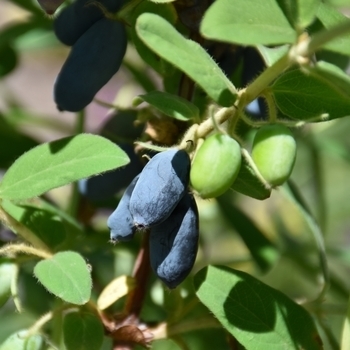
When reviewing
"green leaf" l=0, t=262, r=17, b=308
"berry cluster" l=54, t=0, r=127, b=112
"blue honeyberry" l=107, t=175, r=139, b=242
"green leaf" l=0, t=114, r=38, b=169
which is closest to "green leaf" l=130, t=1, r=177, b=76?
"berry cluster" l=54, t=0, r=127, b=112

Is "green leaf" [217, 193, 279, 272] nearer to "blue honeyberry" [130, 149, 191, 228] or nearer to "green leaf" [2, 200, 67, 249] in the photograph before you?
"green leaf" [2, 200, 67, 249]

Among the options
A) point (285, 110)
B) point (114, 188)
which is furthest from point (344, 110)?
point (114, 188)

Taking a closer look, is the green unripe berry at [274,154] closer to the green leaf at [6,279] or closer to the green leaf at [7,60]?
the green leaf at [6,279]

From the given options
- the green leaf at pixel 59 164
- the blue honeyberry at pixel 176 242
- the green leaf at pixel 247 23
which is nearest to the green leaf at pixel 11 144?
the green leaf at pixel 59 164

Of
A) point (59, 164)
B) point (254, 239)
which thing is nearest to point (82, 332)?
point (59, 164)

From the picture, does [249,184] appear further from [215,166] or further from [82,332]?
[82,332]
